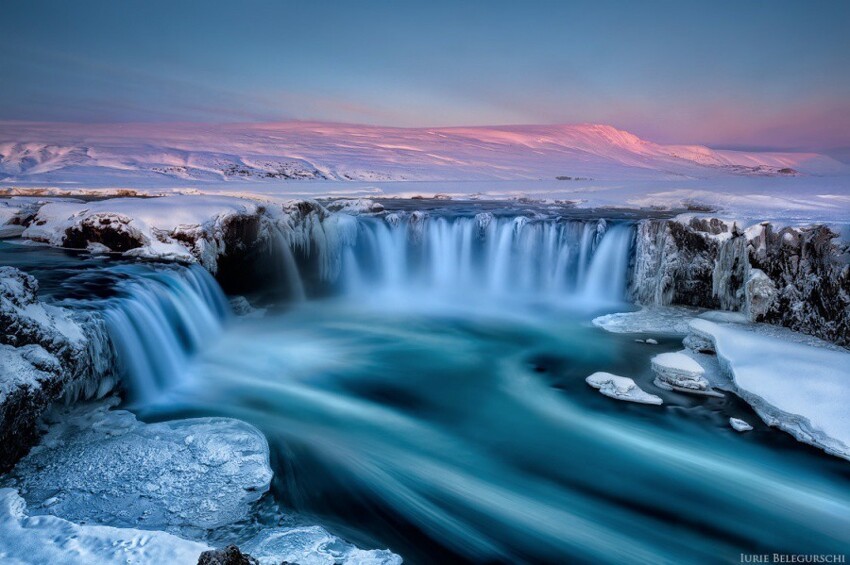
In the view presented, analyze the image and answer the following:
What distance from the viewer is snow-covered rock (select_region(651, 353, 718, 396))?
185 inches

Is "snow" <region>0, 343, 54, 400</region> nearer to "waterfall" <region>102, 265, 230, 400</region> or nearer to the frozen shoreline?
"waterfall" <region>102, 265, 230, 400</region>

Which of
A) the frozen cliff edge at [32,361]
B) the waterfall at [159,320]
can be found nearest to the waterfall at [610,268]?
the waterfall at [159,320]

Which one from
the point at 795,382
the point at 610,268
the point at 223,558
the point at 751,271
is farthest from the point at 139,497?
the point at 610,268

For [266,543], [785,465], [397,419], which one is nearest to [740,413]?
[785,465]

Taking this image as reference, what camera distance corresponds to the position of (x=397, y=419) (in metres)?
4.45

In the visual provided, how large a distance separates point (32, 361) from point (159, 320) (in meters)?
1.92

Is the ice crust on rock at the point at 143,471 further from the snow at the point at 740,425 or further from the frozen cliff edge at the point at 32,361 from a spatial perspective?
the snow at the point at 740,425

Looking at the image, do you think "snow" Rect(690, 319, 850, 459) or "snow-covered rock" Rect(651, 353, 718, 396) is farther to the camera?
"snow-covered rock" Rect(651, 353, 718, 396)

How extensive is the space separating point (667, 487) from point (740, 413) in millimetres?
1299

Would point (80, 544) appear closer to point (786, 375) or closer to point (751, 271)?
point (786, 375)

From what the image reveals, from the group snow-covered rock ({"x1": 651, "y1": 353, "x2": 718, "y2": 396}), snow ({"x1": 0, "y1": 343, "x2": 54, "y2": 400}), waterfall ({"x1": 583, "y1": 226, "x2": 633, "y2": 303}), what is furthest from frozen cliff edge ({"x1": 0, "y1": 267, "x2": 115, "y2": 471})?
waterfall ({"x1": 583, "y1": 226, "x2": 633, "y2": 303})

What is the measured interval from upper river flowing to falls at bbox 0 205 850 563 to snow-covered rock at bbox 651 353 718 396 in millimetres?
142

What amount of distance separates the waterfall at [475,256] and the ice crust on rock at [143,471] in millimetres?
5134

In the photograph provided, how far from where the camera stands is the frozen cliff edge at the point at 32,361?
294 centimetres
